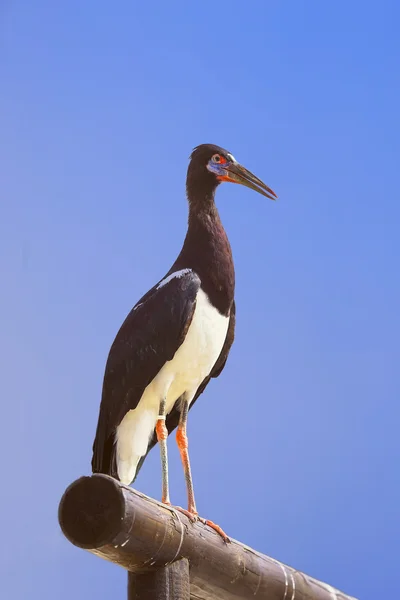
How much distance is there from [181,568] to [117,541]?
33 cm

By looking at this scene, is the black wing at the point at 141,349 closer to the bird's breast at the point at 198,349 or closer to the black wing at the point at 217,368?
the bird's breast at the point at 198,349

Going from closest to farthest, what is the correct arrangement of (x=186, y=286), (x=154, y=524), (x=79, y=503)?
(x=79, y=503) → (x=154, y=524) → (x=186, y=286)

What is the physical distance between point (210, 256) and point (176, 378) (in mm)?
515

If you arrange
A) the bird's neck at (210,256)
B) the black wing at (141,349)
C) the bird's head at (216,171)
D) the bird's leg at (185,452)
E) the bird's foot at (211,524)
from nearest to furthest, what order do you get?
the bird's foot at (211,524)
the bird's leg at (185,452)
the black wing at (141,349)
the bird's neck at (210,256)
the bird's head at (216,171)

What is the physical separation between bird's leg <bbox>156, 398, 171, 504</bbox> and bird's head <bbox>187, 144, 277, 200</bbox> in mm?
1039

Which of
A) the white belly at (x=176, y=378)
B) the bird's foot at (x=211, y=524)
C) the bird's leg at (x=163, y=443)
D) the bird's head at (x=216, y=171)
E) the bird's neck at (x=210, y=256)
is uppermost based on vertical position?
the bird's head at (x=216, y=171)

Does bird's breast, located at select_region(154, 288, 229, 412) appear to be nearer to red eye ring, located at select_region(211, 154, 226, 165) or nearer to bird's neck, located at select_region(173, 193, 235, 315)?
bird's neck, located at select_region(173, 193, 235, 315)

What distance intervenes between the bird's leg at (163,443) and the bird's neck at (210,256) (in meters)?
0.48

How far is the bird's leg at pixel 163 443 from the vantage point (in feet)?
12.3

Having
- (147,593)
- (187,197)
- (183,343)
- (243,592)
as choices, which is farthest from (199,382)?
(147,593)

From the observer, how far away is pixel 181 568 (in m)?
2.56

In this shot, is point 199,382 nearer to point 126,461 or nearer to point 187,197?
point 126,461

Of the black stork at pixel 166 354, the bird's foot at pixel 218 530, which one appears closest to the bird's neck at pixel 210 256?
the black stork at pixel 166 354

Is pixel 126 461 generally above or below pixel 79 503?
above
